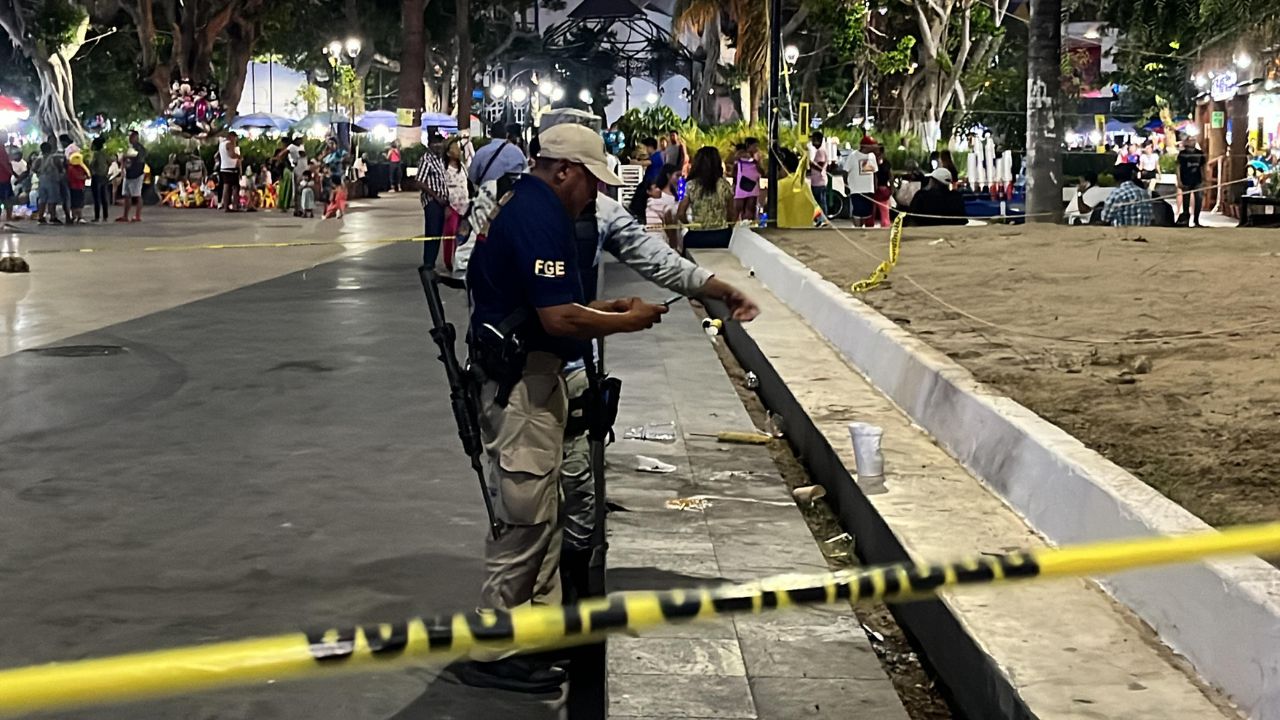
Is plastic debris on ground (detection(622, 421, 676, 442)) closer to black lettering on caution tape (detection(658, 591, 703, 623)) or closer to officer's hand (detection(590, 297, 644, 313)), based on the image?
officer's hand (detection(590, 297, 644, 313))

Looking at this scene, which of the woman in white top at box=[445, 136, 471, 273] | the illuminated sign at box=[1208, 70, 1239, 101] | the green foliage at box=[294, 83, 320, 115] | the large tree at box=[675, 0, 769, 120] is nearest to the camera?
the woman in white top at box=[445, 136, 471, 273]

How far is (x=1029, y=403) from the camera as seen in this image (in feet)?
28.0

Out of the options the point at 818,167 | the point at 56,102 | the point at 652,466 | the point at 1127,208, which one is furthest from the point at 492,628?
the point at 56,102

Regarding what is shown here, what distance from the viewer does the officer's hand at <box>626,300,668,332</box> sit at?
5355mm

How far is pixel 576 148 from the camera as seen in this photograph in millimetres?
5422

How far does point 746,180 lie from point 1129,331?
1406 cm

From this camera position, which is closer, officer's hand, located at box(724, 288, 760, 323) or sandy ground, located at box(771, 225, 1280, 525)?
officer's hand, located at box(724, 288, 760, 323)

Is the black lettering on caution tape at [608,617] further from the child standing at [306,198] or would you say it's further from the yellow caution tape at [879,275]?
the child standing at [306,198]

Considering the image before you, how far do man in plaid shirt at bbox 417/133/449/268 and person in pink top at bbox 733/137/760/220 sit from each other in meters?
7.26

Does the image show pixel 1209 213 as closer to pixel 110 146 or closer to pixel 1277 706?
pixel 110 146

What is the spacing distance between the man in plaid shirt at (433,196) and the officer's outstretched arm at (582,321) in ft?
39.0

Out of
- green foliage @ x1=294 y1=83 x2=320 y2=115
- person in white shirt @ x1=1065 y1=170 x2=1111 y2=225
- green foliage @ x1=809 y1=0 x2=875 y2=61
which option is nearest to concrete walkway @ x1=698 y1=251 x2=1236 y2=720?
person in white shirt @ x1=1065 y1=170 x2=1111 y2=225

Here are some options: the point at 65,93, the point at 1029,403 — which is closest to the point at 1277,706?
the point at 1029,403

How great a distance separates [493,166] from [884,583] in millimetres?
11432
